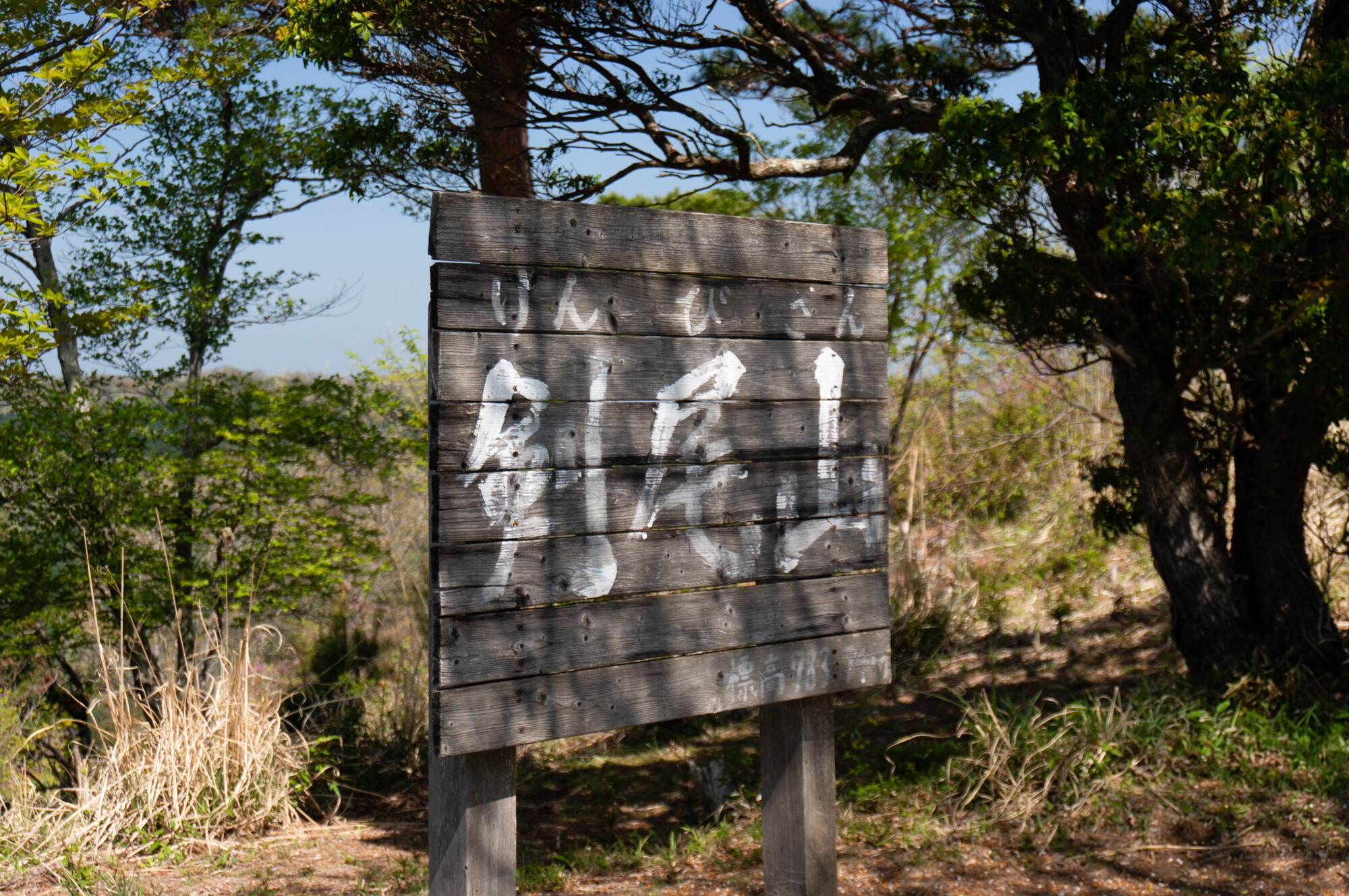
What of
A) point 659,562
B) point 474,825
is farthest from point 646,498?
point 474,825

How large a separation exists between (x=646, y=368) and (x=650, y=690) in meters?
0.72

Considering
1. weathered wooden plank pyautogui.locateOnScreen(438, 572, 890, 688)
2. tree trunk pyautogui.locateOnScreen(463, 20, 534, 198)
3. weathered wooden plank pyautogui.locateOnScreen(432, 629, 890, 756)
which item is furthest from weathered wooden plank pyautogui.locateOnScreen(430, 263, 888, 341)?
tree trunk pyautogui.locateOnScreen(463, 20, 534, 198)

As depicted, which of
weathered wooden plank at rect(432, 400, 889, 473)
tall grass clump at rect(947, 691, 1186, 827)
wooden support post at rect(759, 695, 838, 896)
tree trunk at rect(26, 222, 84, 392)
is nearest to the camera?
weathered wooden plank at rect(432, 400, 889, 473)

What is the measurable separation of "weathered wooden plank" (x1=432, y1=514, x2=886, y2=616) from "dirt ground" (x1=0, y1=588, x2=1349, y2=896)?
1.54 meters

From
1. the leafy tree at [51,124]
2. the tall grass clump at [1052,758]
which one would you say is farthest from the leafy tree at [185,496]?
the tall grass clump at [1052,758]

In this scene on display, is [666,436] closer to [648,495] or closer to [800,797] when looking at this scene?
[648,495]

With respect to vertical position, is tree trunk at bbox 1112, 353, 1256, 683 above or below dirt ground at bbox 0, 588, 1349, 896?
above

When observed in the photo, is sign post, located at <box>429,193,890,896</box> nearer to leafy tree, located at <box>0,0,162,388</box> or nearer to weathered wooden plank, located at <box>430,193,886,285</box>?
weathered wooden plank, located at <box>430,193,886,285</box>

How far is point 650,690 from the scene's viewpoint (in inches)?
89.3

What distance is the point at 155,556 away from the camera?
6.45 meters

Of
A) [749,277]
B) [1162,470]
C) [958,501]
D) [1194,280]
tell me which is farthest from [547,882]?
[958,501]

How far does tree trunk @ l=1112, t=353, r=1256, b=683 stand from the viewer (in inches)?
189

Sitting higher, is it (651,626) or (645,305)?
(645,305)

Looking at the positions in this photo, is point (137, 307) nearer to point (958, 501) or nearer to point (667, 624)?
point (667, 624)
